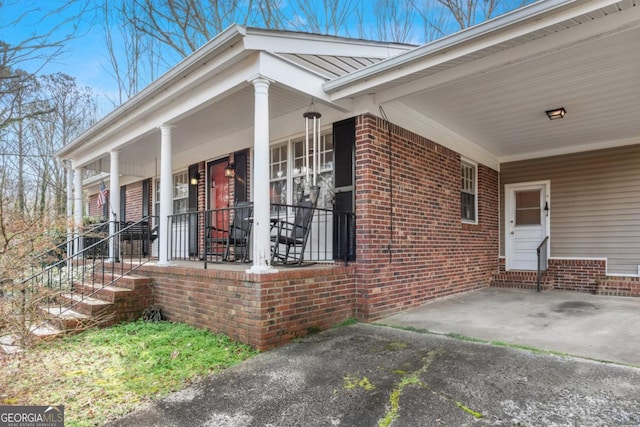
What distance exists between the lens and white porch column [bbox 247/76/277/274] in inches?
159

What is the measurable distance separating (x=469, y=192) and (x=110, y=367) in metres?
6.59

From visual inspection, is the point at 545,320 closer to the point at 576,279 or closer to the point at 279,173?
the point at 576,279

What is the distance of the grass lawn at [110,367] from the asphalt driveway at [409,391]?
24 centimetres

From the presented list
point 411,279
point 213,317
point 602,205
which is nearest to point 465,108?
point 411,279

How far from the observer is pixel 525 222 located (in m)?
8.41

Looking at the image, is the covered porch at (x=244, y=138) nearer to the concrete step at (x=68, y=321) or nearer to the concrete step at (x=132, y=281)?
the concrete step at (x=132, y=281)

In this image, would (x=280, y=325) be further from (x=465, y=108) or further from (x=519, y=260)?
(x=519, y=260)

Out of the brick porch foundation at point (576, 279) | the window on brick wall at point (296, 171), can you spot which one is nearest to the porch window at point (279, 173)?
the window on brick wall at point (296, 171)

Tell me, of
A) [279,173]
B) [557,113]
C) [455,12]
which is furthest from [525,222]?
[455,12]

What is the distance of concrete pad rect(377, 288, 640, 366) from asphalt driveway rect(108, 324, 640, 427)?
49 centimetres

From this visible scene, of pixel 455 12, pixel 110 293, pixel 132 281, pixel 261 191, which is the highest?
pixel 455 12

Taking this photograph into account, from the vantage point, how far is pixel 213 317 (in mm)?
4496

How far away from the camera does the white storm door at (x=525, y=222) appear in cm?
811

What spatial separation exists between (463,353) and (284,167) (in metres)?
4.05
